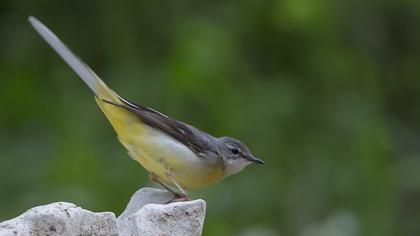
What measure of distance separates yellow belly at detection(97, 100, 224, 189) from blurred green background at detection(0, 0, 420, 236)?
1318 mm

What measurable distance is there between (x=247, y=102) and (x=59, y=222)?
11.8ft

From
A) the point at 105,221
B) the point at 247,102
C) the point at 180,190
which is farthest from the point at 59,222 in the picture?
the point at 247,102

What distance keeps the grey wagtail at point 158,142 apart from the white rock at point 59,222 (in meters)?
1.04

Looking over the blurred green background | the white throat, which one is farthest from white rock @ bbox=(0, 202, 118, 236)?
the blurred green background

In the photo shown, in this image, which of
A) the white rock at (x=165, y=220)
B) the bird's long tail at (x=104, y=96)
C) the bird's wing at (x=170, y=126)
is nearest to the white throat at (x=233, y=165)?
the bird's wing at (x=170, y=126)

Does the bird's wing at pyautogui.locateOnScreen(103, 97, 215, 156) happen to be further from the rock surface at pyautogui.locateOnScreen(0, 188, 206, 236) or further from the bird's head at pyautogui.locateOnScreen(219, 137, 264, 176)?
the rock surface at pyautogui.locateOnScreen(0, 188, 206, 236)

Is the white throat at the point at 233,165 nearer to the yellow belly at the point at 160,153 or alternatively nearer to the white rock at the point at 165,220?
the yellow belly at the point at 160,153

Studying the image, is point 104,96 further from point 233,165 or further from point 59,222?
point 59,222

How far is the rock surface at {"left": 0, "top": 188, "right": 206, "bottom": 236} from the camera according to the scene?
2.28 metres

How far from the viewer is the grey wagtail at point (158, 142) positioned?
3502mm

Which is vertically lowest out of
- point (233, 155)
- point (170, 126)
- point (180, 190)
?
point (180, 190)

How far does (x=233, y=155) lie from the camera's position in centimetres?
396

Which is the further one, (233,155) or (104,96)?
(233,155)

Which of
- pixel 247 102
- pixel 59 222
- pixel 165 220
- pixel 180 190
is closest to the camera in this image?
pixel 59 222
